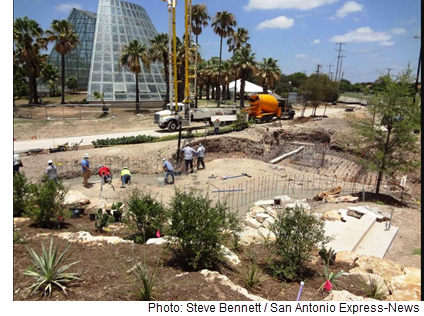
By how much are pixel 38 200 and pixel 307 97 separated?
36.3 meters

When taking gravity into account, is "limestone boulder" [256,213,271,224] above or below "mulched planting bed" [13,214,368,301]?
below

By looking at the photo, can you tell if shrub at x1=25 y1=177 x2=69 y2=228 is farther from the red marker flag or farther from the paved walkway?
the paved walkway

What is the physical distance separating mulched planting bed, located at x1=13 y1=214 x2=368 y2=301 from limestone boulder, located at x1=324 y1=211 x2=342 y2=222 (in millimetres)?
3385

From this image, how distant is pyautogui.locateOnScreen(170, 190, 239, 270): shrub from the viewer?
501cm

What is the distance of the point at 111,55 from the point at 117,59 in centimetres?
82

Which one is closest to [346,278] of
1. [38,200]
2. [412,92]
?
[38,200]

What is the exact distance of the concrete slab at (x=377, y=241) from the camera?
7480 millimetres

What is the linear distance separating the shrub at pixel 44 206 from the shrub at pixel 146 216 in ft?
5.32

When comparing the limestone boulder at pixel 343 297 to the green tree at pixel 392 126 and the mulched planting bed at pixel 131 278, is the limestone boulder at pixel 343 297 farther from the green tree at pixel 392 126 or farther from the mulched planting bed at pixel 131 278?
the green tree at pixel 392 126

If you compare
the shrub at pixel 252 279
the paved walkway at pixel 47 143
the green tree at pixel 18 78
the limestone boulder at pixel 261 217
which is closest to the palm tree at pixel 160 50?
the paved walkway at pixel 47 143

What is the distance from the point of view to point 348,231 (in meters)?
8.42

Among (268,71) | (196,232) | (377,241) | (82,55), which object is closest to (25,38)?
(196,232)

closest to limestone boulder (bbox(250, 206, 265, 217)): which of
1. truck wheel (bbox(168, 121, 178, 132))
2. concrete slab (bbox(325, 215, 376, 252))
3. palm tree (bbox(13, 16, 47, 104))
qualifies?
concrete slab (bbox(325, 215, 376, 252))

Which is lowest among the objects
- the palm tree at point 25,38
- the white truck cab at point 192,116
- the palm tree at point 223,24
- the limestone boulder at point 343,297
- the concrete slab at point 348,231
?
the concrete slab at point 348,231
